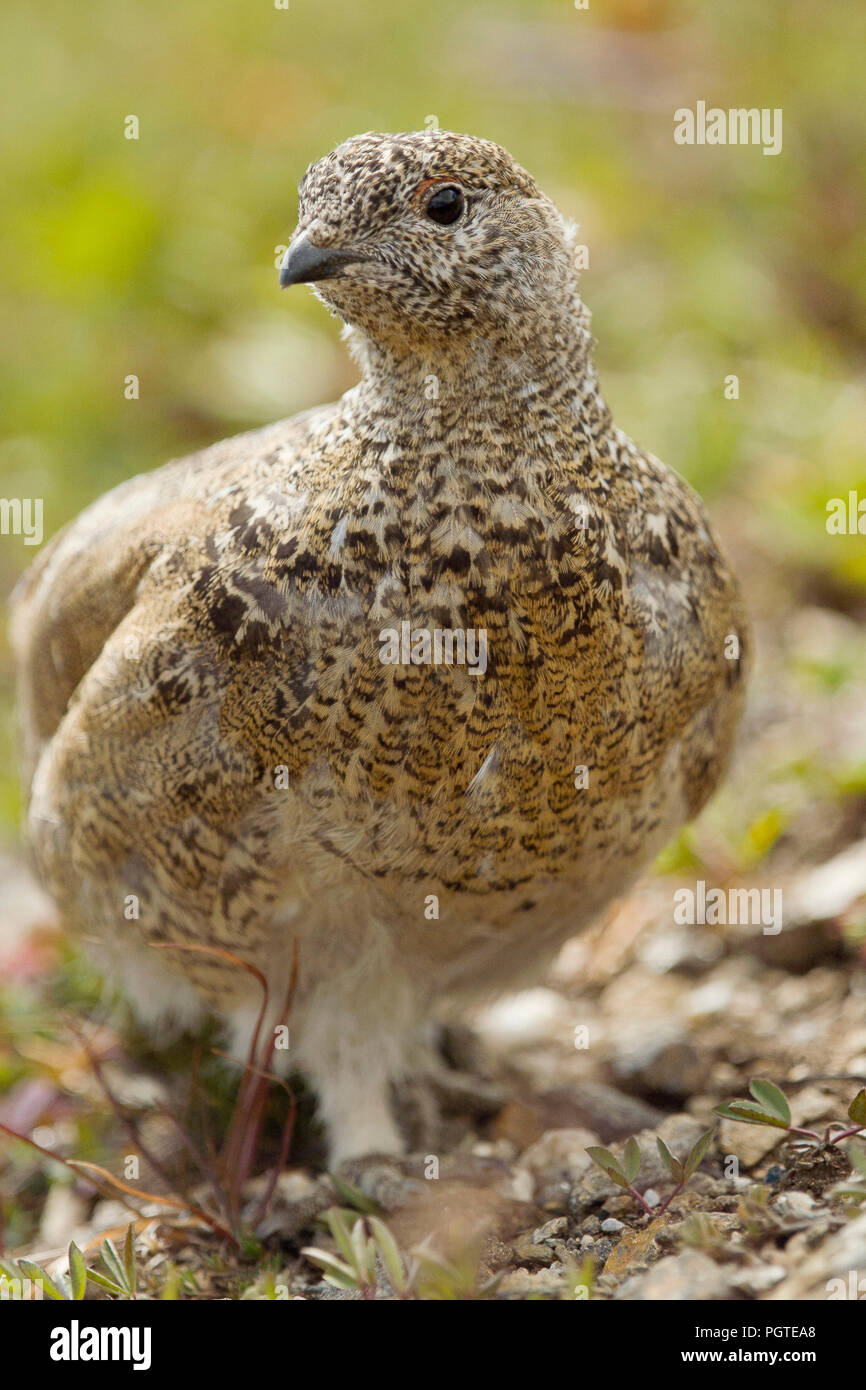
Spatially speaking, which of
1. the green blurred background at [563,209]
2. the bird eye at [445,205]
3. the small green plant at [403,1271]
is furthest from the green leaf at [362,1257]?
the green blurred background at [563,209]

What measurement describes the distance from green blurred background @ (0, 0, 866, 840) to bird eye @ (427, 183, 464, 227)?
263 cm

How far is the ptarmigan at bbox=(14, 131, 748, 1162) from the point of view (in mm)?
2881

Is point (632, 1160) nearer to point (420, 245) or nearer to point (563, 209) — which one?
point (420, 245)

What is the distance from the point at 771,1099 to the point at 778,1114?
0.15ft

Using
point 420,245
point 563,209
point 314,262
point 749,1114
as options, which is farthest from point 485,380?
point 563,209

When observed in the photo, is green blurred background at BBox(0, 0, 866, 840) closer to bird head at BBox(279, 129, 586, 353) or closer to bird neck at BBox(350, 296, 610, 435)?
bird neck at BBox(350, 296, 610, 435)

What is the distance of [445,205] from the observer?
9.36 feet

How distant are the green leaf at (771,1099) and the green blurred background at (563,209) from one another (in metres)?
2.61

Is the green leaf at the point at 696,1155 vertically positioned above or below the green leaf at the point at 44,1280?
above

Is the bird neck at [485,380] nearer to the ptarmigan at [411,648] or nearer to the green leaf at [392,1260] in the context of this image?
the ptarmigan at [411,648]

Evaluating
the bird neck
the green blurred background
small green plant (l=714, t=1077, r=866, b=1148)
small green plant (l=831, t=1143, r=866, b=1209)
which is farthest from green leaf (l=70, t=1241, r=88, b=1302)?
the green blurred background

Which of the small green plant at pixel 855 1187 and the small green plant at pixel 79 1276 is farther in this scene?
the small green plant at pixel 79 1276

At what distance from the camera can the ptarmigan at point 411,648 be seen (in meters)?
2.88

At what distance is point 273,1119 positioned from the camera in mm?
3922
